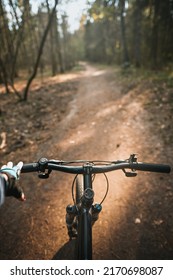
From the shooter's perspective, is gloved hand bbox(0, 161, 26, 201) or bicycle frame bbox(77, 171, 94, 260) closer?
gloved hand bbox(0, 161, 26, 201)

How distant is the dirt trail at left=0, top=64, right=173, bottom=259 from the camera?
11.7ft

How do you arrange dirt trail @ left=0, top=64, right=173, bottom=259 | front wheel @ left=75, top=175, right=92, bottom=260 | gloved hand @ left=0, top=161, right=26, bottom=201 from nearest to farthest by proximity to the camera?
gloved hand @ left=0, top=161, right=26, bottom=201 < front wheel @ left=75, top=175, right=92, bottom=260 < dirt trail @ left=0, top=64, right=173, bottom=259

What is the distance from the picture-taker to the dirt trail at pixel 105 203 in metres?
3.58

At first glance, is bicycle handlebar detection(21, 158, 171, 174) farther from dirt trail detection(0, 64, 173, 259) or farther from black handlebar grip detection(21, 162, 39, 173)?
dirt trail detection(0, 64, 173, 259)

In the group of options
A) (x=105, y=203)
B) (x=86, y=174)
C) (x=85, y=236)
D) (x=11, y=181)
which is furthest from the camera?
(x=105, y=203)

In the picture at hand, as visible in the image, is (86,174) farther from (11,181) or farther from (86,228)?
(11,181)

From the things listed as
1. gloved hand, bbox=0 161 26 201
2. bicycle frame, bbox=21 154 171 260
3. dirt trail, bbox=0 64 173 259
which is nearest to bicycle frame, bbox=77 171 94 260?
bicycle frame, bbox=21 154 171 260

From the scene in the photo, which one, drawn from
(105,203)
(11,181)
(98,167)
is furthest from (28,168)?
(105,203)

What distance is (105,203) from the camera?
4391mm

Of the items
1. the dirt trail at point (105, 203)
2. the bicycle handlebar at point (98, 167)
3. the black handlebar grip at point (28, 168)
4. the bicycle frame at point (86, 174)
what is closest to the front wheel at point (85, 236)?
the bicycle frame at point (86, 174)
